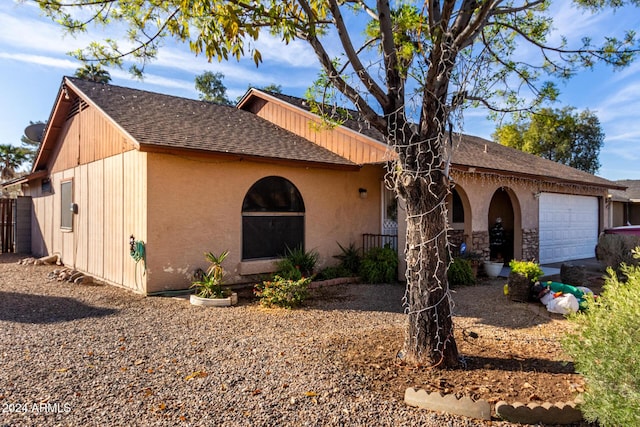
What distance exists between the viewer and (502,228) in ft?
42.5

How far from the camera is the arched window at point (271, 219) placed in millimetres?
8750

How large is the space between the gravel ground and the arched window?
80.9 inches

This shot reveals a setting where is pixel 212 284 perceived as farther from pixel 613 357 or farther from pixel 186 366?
pixel 613 357

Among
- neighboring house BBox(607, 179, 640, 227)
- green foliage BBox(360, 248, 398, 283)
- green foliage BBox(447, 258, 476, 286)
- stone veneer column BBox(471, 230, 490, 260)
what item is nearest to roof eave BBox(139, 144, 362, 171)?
green foliage BBox(360, 248, 398, 283)

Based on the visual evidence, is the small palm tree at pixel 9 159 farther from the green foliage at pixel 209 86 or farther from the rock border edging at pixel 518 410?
the rock border edging at pixel 518 410

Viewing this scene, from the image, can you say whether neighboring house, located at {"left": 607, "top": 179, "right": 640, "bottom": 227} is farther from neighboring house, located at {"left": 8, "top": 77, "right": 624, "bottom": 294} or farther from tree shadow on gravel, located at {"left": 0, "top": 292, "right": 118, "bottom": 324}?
tree shadow on gravel, located at {"left": 0, "top": 292, "right": 118, "bottom": 324}

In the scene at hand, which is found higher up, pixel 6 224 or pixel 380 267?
pixel 6 224

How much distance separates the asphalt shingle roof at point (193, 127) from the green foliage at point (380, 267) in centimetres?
237

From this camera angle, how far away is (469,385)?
12.0 ft

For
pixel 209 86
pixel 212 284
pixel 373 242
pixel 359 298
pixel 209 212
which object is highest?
pixel 209 86

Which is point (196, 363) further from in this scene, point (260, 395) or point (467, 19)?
point (467, 19)

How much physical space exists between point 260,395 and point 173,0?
4.31 meters

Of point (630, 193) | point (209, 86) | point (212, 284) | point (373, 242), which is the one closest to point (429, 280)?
point (212, 284)

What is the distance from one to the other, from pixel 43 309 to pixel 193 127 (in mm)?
4743
